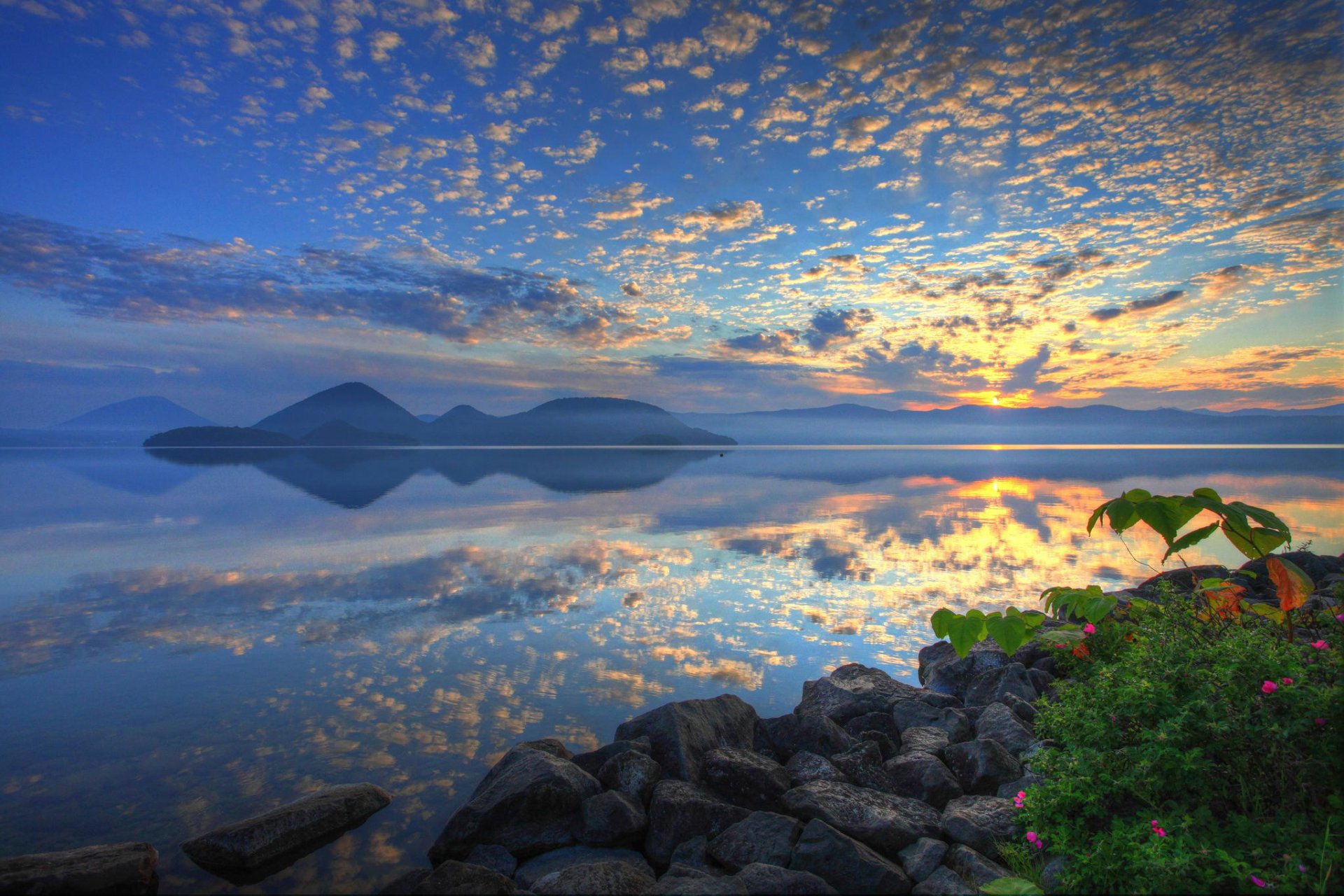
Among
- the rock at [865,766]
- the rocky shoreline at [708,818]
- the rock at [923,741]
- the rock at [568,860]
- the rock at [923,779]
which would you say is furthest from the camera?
the rock at [923,741]

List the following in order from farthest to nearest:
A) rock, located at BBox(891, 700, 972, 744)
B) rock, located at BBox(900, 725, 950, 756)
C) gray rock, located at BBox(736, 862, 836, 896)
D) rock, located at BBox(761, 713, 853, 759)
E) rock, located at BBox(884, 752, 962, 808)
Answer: rock, located at BBox(891, 700, 972, 744), rock, located at BBox(761, 713, 853, 759), rock, located at BBox(900, 725, 950, 756), rock, located at BBox(884, 752, 962, 808), gray rock, located at BBox(736, 862, 836, 896)

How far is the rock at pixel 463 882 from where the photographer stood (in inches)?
198

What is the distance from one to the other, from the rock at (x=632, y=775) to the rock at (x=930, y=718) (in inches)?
143

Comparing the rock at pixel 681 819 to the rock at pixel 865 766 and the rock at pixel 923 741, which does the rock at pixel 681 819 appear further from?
the rock at pixel 923 741

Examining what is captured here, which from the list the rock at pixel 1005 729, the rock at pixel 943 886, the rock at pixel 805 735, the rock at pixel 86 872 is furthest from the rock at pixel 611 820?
the rock at pixel 1005 729

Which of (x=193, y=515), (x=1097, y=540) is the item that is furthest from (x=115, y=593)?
(x=1097, y=540)

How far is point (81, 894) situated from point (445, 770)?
3.34m

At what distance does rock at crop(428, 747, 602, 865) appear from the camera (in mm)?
6332

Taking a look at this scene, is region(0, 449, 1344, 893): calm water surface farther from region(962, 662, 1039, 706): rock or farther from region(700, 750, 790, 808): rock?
region(700, 750, 790, 808): rock

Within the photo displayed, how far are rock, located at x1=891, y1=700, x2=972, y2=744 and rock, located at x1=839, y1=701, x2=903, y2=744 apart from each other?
81mm

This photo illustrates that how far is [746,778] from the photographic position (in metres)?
7.03

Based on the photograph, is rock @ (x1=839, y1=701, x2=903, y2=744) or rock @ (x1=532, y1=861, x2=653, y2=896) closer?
rock @ (x1=532, y1=861, x2=653, y2=896)

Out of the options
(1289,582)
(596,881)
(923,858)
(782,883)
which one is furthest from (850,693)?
(1289,582)

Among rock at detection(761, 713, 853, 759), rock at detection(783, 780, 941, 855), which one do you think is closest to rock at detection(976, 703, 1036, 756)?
rock at detection(783, 780, 941, 855)
